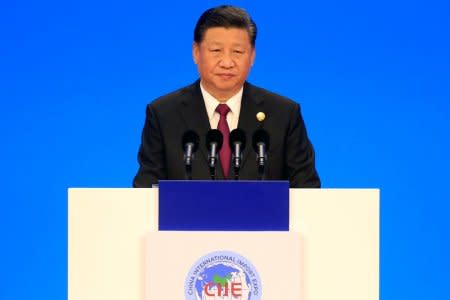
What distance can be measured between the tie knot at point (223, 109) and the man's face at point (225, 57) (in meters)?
0.05

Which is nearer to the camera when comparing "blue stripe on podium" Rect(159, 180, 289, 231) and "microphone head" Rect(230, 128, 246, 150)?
"blue stripe on podium" Rect(159, 180, 289, 231)

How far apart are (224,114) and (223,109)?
0.06 feet

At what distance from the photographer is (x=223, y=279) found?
1.92 metres

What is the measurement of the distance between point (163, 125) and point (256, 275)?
0.92m

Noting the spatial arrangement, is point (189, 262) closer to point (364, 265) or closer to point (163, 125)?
point (364, 265)

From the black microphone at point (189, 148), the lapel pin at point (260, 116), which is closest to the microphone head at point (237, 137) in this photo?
the black microphone at point (189, 148)

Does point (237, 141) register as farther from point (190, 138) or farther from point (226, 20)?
point (226, 20)

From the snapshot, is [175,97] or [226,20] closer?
[226,20]

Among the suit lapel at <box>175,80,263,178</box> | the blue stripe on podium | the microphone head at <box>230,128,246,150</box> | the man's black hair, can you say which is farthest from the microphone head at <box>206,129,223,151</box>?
the man's black hair

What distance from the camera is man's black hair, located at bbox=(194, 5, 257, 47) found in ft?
8.76

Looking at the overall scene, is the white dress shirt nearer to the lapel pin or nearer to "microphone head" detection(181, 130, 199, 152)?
the lapel pin

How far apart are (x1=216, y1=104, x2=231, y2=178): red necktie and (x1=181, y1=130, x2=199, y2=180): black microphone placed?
0.38 meters

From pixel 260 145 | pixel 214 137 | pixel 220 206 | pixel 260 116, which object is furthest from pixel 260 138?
pixel 260 116

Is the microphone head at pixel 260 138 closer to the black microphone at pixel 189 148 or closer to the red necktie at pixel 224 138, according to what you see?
the black microphone at pixel 189 148
